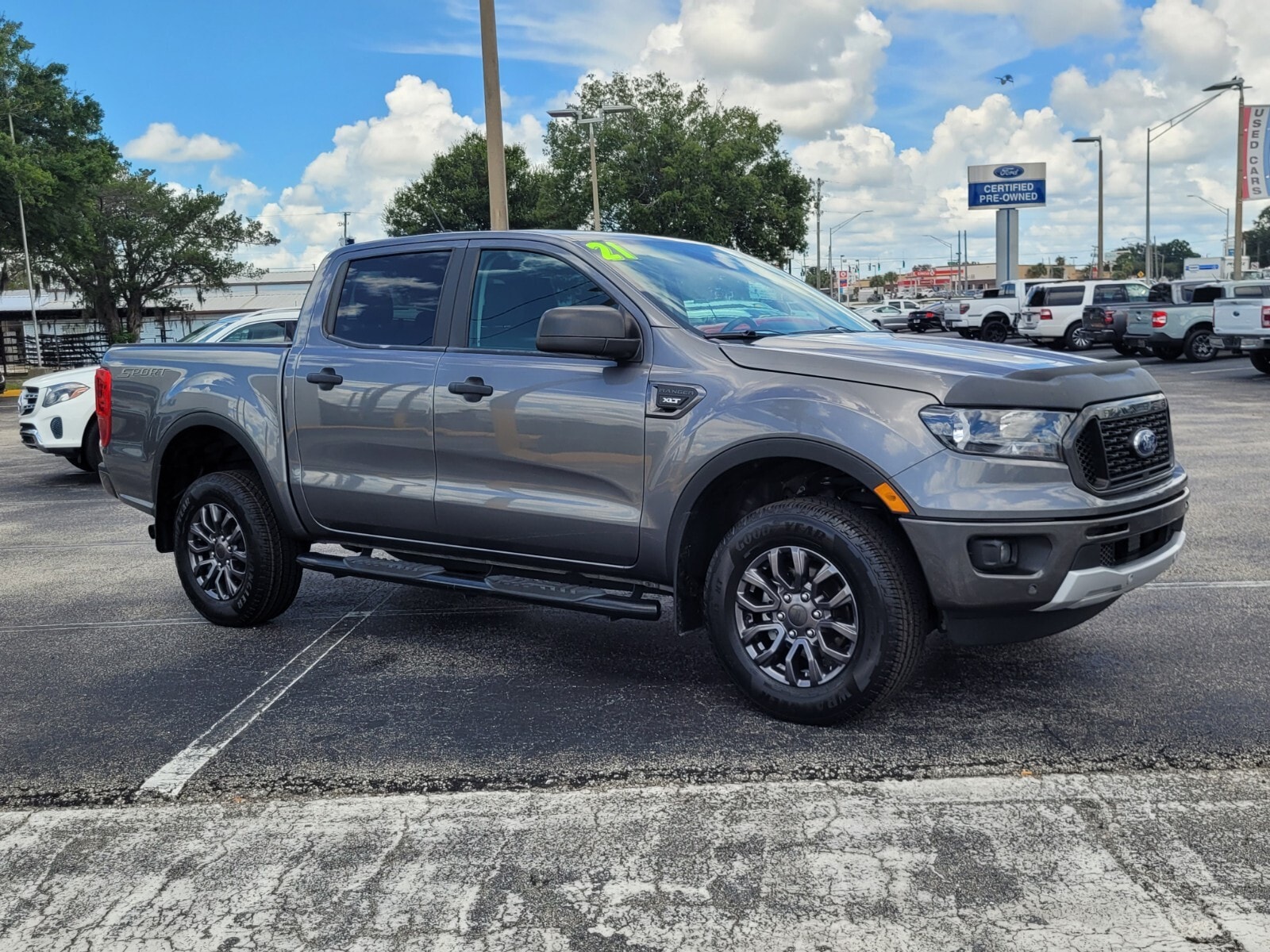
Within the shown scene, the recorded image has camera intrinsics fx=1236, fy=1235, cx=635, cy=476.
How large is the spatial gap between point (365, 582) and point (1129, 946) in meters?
5.45

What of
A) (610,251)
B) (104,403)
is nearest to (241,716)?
(610,251)

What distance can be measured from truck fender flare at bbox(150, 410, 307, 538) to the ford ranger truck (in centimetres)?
1890

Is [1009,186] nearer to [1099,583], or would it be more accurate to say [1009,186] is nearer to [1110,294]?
[1110,294]

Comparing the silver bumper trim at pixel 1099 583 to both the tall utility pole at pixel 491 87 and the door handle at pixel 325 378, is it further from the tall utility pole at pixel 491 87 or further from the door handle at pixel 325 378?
the tall utility pole at pixel 491 87

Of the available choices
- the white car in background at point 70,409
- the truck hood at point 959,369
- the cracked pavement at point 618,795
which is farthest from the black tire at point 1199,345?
the truck hood at point 959,369

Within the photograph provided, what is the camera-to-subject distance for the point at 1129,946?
2910 mm

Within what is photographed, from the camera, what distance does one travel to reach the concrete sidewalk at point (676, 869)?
120 inches

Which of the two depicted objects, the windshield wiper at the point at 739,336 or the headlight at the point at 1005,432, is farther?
the windshield wiper at the point at 739,336

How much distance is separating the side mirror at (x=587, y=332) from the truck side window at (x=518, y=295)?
0.38 metres

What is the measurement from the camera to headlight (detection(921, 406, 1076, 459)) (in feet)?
13.6

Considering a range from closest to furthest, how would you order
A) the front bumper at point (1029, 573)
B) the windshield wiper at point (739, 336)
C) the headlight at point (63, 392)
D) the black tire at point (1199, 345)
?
the front bumper at point (1029, 573)
the windshield wiper at point (739, 336)
the headlight at point (63, 392)
the black tire at point (1199, 345)

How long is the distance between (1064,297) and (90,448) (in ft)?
91.1

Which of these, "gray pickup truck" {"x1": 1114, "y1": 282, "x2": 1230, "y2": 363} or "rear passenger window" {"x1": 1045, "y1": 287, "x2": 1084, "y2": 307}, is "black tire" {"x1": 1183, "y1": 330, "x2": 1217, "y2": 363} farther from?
"rear passenger window" {"x1": 1045, "y1": 287, "x2": 1084, "y2": 307}

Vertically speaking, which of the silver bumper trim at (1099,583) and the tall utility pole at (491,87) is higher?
the tall utility pole at (491,87)
